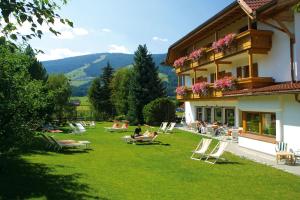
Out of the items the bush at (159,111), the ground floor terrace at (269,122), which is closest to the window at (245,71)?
the ground floor terrace at (269,122)

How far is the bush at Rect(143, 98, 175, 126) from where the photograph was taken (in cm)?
4016

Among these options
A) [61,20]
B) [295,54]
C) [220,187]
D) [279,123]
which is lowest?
[220,187]

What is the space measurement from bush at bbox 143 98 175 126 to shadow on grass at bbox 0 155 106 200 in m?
27.2

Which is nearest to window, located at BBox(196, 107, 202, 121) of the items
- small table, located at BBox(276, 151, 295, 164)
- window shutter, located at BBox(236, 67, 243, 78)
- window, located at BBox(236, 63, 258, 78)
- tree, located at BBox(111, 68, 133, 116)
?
window shutter, located at BBox(236, 67, 243, 78)

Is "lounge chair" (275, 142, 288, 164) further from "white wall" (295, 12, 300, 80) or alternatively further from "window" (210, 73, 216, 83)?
"window" (210, 73, 216, 83)

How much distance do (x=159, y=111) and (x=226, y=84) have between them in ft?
56.6

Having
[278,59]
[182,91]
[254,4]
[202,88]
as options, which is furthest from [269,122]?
[182,91]

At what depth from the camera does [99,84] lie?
6469cm

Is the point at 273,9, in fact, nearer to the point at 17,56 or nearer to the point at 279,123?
the point at 279,123

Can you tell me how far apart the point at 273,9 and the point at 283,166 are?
7.62 metres

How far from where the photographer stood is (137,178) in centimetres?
1167

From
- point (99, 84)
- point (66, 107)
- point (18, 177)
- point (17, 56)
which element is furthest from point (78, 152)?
point (99, 84)

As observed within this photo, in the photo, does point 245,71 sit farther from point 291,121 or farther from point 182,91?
point 291,121

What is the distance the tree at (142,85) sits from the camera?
44.9m
